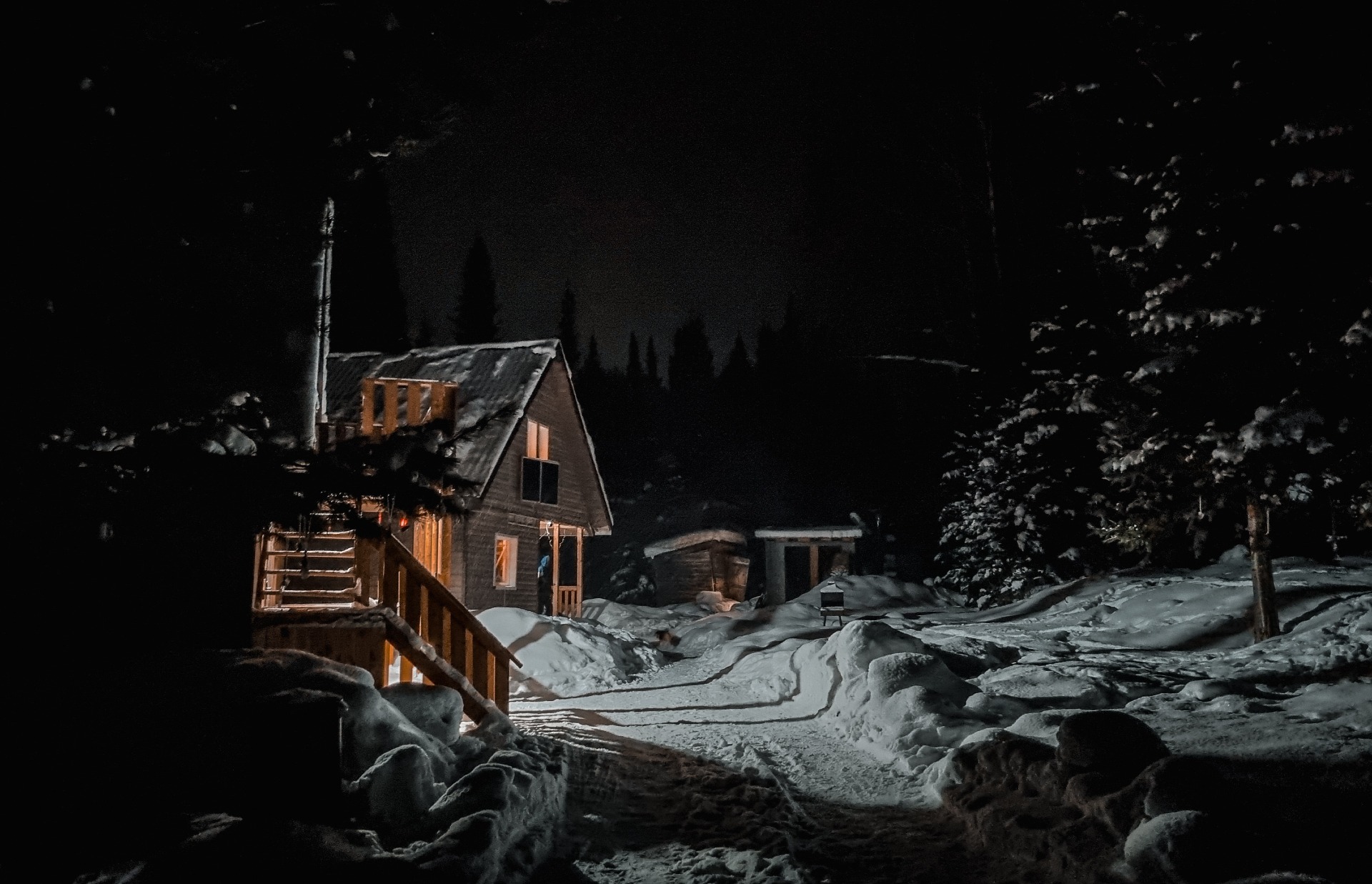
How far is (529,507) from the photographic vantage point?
2428 cm

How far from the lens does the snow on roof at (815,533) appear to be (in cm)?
3953

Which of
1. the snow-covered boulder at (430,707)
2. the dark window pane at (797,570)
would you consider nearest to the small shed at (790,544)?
the dark window pane at (797,570)

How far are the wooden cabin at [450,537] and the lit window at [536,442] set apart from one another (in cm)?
5

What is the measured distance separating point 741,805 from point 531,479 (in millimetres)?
18931

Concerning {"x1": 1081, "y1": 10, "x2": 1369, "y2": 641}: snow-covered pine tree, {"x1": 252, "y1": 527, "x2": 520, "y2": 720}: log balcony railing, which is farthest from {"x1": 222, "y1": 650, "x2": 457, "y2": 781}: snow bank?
{"x1": 1081, "y1": 10, "x2": 1369, "y2": 641}: snow-covered pine tree

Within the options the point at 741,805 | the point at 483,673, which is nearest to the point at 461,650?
the point at 483,673

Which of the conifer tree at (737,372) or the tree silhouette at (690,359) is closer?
the conifer tree at (737,372)

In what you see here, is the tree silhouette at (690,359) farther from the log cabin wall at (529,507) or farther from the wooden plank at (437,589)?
the wooden plank at (437,589)

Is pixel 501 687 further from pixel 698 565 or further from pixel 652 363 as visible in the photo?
pixel 652 363

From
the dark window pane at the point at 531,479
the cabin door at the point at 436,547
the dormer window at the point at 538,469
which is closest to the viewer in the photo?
the cabin door at the point at 436,547

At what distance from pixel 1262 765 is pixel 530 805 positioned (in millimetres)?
4695

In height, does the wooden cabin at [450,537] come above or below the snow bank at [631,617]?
above

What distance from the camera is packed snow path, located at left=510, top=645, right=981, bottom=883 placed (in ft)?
15.7

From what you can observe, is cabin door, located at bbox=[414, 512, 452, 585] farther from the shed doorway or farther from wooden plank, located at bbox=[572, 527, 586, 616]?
wooden plank, located at bbox=[572, 527, 586, 616]
